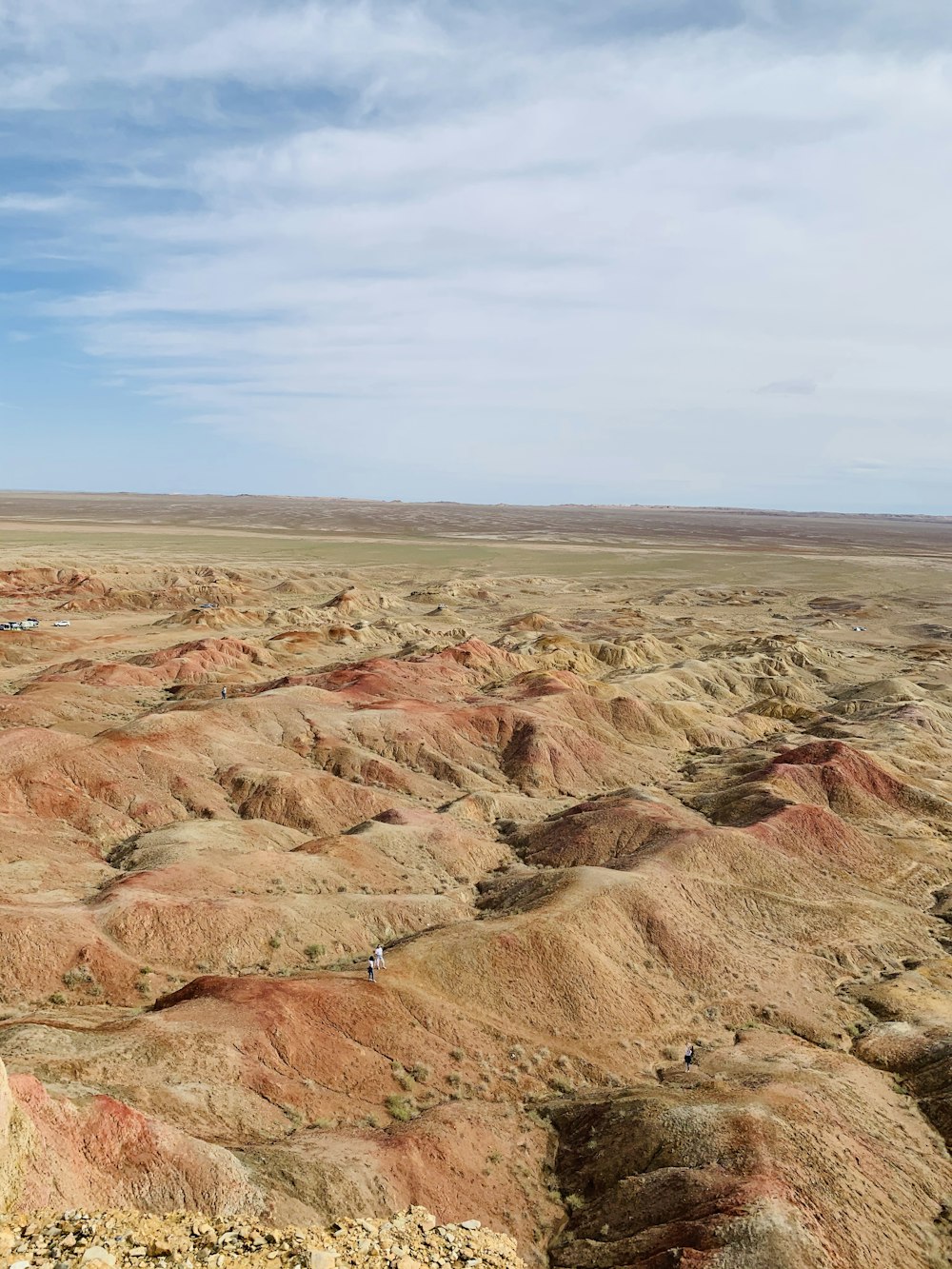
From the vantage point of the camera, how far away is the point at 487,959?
32750 mm

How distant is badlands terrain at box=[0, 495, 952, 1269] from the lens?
2130 centimetres

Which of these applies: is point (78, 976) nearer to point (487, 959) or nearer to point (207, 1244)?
point (487, 959)

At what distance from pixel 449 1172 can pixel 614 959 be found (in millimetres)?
13154

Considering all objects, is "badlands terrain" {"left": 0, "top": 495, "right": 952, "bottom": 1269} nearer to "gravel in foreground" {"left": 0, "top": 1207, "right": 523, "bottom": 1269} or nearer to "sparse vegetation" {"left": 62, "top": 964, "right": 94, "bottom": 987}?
"sparse vegetation" {"left": 62, "top": 964, "right": 94, "bottom": 987}

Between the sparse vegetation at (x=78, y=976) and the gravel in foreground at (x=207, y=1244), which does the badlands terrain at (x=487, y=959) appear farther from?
the gravel in foreground at (x=207, y=1244)

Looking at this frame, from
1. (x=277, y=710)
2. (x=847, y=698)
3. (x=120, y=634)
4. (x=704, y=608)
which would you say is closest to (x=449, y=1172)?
(x=277, y=710)

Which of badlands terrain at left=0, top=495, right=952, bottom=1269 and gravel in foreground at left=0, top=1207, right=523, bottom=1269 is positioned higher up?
gravel in foreground at left=0, top=1207, right=523, bottom=1269

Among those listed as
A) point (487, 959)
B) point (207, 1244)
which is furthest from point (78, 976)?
point (207, 1244)

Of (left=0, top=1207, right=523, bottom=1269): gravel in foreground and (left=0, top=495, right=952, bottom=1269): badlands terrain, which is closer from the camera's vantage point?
(left=0, top=1207, right=523, bottom=1269): gravel in foreground

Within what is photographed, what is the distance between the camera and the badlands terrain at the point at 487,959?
69.9 feet

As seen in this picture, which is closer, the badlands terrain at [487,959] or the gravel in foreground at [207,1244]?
the gravel in foreground at [207,1244]

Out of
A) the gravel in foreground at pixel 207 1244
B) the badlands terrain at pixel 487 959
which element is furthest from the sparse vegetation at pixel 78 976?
the gravel in foreground at pixel 207 1244

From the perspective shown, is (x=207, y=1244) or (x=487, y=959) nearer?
(x=207, y=1244)

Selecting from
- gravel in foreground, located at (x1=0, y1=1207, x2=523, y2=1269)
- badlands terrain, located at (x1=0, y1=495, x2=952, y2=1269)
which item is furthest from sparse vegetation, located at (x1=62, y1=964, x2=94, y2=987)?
gravel in foreground, located at (x1=0, y1=1207, x2=523, y2=1269)
